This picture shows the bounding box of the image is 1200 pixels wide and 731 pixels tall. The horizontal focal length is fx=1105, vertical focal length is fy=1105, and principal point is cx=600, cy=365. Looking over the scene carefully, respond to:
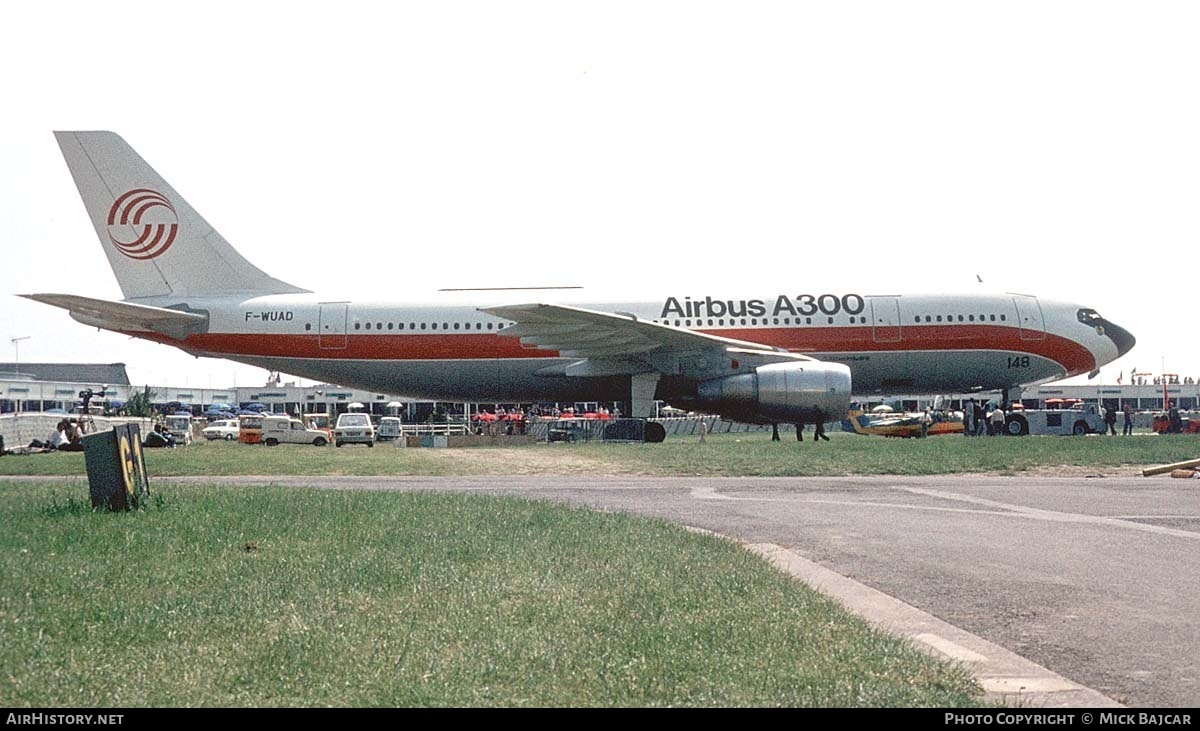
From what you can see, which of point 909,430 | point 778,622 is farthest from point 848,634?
point 909,430

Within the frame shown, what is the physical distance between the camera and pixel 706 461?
19234mm

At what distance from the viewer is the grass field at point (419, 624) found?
13.7 feet

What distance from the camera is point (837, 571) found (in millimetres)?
7820

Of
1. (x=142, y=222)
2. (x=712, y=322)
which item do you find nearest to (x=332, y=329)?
(x=142, y=222)

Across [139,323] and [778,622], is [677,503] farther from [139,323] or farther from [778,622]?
[139,323]

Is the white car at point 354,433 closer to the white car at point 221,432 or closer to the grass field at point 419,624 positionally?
the white car at point 221,432

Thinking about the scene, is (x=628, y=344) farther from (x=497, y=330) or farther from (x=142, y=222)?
(x=142, y=222)

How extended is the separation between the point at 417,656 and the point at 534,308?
20094 mm

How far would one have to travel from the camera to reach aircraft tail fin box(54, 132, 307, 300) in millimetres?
29219

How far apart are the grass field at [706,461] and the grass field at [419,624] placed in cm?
944

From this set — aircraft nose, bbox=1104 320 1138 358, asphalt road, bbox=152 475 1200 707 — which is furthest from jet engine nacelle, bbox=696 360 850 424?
aircraft nose, bbox=1104 320 1138 358

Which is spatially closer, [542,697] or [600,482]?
[542,697]

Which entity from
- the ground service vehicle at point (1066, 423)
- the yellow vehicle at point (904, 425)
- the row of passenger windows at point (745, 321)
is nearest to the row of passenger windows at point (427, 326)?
the row of passenger windows at point (745, 321)

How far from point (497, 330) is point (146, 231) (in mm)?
9878
